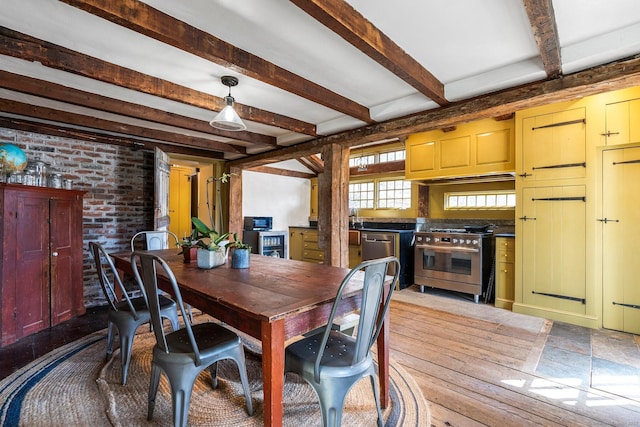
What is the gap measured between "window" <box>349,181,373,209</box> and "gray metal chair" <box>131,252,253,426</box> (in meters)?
4.85

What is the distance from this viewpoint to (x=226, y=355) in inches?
63.4

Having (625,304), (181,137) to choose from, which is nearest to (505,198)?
(625,304)

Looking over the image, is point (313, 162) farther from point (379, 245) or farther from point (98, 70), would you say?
point (98, 70)

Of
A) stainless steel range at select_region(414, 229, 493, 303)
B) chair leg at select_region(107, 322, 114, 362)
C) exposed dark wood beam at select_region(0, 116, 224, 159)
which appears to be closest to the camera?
chair leg at select_region(107, 322, 114, 362)

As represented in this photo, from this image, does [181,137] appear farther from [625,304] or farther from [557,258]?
[625,304]

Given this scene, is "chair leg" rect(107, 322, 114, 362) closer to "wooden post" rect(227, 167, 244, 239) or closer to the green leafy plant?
the green leafy plant

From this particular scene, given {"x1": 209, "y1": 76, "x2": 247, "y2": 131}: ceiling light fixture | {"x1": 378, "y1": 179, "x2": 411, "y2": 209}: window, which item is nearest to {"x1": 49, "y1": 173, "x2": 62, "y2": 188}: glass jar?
Result: {"x1": 209, "y1": 76, "x2": 247, "y2": 131}: ceiling light fixture

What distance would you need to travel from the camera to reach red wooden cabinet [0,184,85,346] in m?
2.62

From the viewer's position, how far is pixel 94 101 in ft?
9.29

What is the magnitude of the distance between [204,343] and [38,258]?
2.41 m

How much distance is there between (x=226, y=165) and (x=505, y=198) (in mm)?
4558

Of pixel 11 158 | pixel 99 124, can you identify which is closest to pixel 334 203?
pixel 99 124

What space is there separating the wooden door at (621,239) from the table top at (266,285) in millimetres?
2796

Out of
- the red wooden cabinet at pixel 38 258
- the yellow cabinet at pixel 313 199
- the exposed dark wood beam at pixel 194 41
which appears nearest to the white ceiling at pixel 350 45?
the exposed dark wood beam at pixel 194 41
